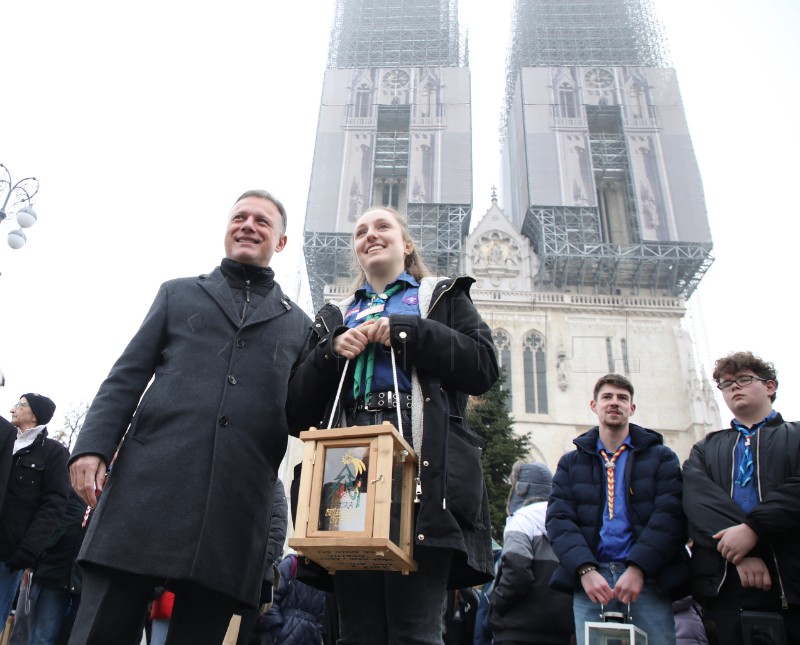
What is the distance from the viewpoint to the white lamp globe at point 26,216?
9.20 meters

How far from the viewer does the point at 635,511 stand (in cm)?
339

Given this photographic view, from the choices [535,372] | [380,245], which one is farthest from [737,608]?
[535,372]

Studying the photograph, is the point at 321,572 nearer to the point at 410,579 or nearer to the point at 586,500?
the point at 410,579

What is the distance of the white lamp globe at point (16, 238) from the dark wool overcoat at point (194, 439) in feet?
27.6

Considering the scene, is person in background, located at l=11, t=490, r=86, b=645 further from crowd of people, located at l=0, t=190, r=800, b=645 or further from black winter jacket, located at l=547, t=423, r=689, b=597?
black winter jacket, located at l=547, t=423, r=689, b=597

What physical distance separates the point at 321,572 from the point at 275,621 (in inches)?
128

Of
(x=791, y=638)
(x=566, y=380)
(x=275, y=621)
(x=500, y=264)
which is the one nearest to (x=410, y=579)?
(x=791, y=638)

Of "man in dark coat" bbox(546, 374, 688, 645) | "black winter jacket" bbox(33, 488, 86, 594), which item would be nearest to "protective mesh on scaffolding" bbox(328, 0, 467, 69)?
"black winter jacket" bbox(33, 488, 86, 594)

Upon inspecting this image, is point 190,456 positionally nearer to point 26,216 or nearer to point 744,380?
point 744,380

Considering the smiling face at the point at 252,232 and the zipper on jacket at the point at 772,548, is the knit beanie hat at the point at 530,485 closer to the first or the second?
the zipper on jacket at the point at 772,548

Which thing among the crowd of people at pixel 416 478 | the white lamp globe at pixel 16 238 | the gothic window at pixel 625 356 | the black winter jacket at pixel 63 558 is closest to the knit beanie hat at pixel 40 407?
the black winter jacket at pixel 63 558

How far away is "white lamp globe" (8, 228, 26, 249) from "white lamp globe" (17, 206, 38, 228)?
1.30ft

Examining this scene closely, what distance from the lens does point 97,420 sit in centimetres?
218

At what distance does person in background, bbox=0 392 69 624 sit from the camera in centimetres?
411
